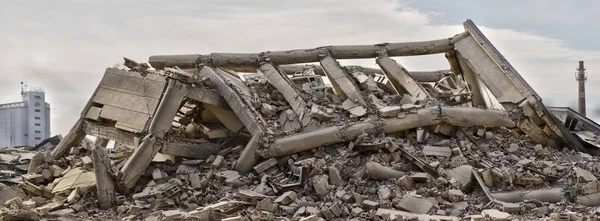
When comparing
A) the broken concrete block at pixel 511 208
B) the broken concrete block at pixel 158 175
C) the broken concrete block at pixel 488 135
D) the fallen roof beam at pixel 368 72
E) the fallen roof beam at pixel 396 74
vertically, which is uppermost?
the fallen roof beam at pixel 368 72

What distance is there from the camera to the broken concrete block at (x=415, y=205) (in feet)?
39.1

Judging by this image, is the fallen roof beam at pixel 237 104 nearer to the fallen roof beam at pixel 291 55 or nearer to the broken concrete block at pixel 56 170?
the fallen roof beam at pixel 291 55

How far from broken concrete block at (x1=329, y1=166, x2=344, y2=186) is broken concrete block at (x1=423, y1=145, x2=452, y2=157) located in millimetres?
1818

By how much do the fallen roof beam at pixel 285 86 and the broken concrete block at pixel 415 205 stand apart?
3350 millimetres

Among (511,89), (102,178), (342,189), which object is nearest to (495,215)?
(342,189)

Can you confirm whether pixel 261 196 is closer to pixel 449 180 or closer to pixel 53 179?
pixel 449 180

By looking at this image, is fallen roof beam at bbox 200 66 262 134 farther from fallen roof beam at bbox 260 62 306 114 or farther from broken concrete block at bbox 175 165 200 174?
broken concrete block at bbox 175 165 200 174

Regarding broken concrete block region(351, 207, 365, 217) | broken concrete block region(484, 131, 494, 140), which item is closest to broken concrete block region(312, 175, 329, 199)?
broken concrete block region(351, 207, 365, 217)

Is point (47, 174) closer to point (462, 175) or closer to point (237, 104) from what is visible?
point (237, 104)

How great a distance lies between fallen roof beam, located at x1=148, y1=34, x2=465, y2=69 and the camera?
16.2 metres

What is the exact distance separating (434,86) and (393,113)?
382cm

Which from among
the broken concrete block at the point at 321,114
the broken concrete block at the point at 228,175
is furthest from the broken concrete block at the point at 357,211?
the broken concrete block at the point at 321,114

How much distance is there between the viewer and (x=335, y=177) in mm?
13133

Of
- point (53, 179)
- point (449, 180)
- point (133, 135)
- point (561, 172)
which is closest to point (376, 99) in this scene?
point (449, 180)
